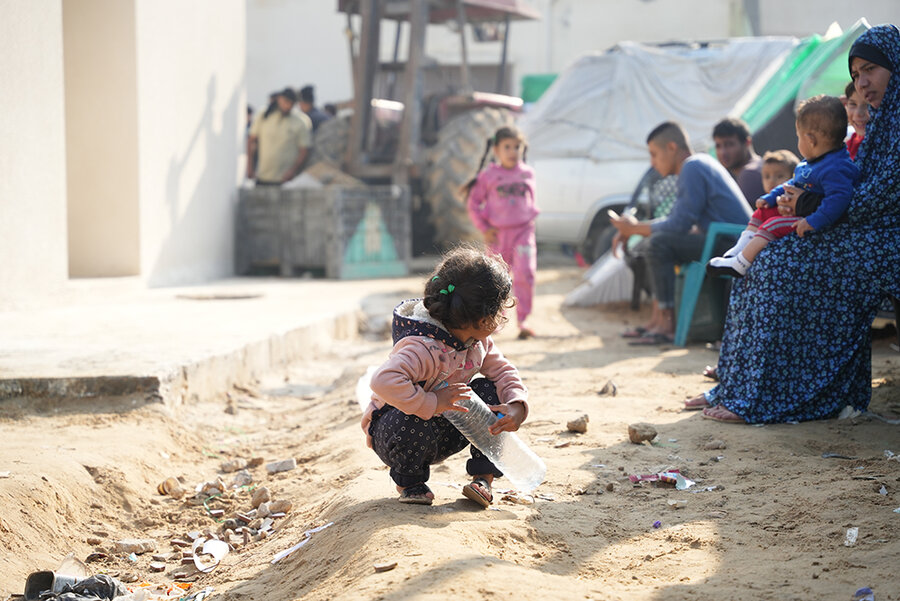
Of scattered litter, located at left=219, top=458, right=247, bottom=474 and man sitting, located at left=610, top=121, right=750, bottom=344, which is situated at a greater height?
man sitting, located at left=610, top=121, right=750, bottom=344

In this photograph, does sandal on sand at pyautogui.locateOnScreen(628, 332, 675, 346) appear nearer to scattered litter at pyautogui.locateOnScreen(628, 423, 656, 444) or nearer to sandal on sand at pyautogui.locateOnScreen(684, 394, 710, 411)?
sandal on sand at pyautogui.locateOnScreen(684, 394, 710, 411)

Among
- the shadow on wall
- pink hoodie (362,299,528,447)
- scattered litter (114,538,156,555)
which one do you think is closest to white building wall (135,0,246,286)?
the shadow on wall

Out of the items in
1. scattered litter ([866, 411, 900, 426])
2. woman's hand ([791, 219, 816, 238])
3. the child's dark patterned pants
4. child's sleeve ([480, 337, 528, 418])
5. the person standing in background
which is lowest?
scattered litter ([866, 411, 900, 426])

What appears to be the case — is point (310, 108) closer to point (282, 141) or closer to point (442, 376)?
point (282, 141)

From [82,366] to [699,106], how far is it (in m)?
7.62

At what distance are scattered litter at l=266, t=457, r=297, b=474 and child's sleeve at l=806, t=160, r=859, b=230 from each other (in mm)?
2405

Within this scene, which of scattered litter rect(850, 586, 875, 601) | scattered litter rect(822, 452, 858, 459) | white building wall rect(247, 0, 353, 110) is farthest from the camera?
white building wall rect(247, 0, 353, 110)

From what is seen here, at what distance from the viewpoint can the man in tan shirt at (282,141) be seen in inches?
423

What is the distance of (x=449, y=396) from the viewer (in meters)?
2.58

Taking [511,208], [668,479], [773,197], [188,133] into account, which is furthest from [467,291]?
[188,133]

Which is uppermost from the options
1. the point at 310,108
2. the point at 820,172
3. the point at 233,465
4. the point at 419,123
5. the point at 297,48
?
the point at 297,48

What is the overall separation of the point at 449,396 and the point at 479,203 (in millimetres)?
4257

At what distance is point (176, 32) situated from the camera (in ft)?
27.3

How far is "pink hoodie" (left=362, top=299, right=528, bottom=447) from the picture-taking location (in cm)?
255
